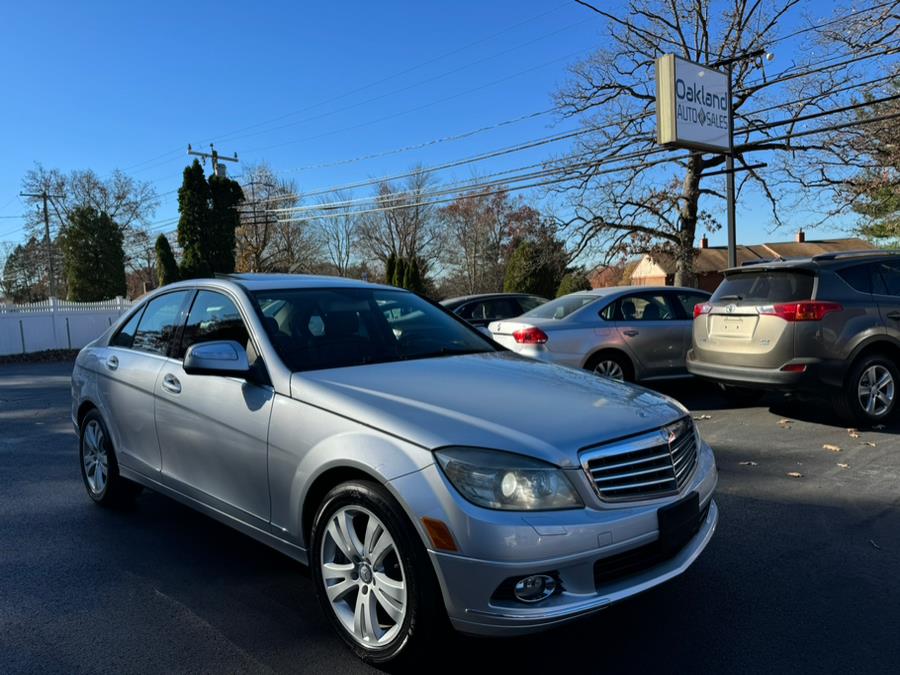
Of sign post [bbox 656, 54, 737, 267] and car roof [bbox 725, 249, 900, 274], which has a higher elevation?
sign post [bbox 656, 54, 737, 267]

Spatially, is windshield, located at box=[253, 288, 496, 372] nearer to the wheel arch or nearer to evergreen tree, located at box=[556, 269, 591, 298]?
the wheel arch

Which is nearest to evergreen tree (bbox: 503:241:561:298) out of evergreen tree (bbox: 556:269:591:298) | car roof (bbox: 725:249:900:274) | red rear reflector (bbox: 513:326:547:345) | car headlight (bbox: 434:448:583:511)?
evergreen tree (bbox: 556:269:591:298)

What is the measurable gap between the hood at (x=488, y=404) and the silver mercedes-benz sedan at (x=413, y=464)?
10 millimetres

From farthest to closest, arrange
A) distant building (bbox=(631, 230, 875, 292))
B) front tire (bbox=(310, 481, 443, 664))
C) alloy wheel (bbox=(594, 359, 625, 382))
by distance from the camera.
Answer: distant building (bbox=(631, 230, 875, 292)), alloy wheel (bbox=(594, 359, 625, 382)), front tire (bbox=(310, 481, 443, 664))

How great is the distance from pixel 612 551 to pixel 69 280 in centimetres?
4498

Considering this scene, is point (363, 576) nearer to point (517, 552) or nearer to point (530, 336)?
point (517, 552)

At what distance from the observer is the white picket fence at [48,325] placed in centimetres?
2391

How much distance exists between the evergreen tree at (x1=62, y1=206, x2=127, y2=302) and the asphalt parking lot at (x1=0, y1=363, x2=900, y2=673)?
39.8 m

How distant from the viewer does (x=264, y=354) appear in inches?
135

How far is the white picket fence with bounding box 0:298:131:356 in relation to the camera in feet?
78.4

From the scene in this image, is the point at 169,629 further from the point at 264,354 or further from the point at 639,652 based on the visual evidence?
the point at 639,652

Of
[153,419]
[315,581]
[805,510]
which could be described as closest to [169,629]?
[315,581]

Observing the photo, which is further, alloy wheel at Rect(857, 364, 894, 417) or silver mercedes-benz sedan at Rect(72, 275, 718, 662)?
alloy wheel at Rect(857, 364, 894, 417)

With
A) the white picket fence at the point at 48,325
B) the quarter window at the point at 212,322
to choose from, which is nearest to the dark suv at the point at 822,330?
the quarter window at the point at 212,322
